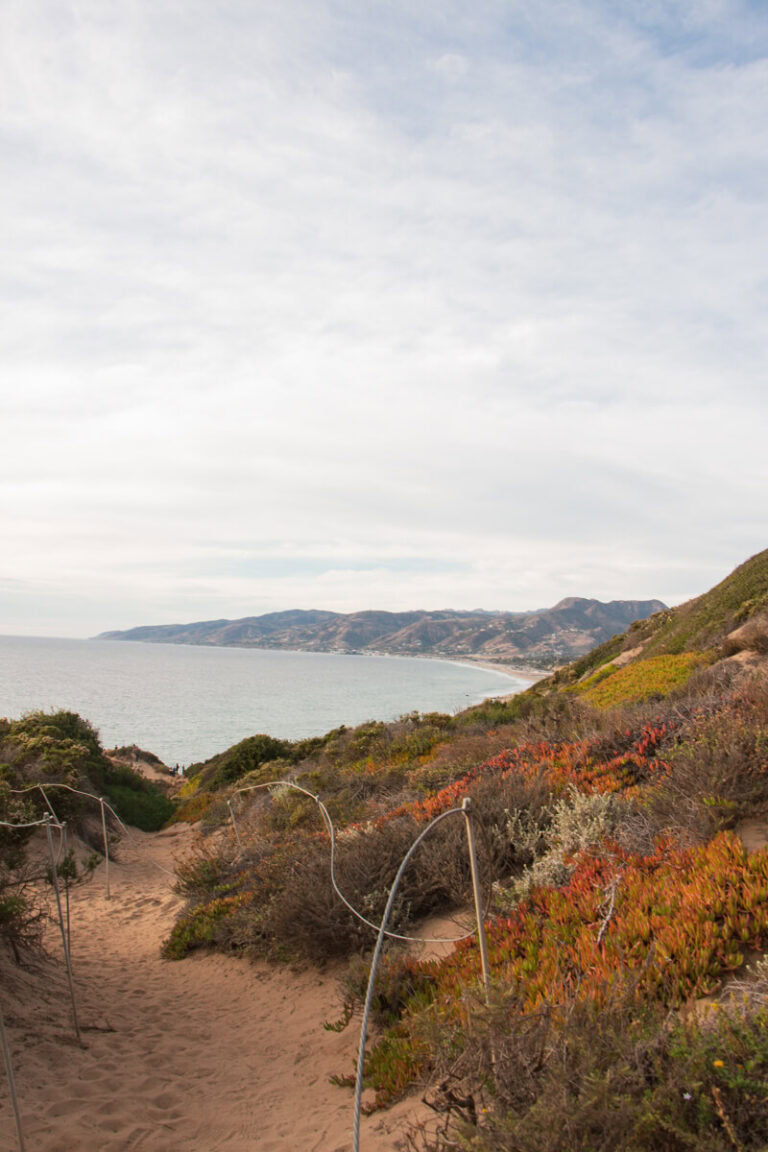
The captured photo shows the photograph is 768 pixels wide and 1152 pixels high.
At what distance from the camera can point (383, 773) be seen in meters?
13.9

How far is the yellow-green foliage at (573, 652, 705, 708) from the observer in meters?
15.4

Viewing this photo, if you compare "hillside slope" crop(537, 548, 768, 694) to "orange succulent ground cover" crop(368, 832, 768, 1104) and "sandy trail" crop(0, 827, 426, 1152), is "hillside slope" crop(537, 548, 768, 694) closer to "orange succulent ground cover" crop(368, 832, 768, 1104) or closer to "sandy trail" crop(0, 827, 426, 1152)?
"orange succulent ground cover" crop(368, 832, 768, 1104)

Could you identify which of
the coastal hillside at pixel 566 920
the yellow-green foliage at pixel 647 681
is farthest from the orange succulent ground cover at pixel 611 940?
the yellow-green foliage at pixel 647 681

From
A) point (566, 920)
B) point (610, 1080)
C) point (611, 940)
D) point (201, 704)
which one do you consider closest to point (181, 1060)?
point (566, 920)

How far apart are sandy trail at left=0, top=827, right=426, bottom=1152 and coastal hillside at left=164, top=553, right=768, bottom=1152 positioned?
1.15 feet

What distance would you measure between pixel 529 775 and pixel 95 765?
1772 cm

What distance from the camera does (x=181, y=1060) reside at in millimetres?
5758

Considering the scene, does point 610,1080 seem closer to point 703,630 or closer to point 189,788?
point 703,630

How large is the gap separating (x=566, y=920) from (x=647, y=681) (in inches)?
538

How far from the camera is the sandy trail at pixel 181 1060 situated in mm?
4395

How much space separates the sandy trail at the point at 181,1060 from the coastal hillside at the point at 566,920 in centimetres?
35

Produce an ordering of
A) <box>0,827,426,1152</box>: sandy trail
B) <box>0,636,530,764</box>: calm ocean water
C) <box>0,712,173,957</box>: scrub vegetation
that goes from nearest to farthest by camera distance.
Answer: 1. <box>0,827,426,1152</box>: sandy trail
2. <box>0,712,173,957</box>: scrub vegetation
3. <box>0,636,530,764</box>: calm ocean water

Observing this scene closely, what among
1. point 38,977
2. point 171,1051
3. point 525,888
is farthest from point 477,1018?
point 38,977

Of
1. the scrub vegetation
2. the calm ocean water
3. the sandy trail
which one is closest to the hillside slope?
the sandy trail
